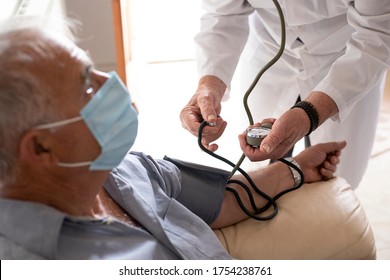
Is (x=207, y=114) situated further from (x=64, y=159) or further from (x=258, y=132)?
(x=64, y=159)

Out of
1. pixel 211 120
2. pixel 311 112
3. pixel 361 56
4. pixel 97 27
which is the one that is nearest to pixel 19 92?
pixel 211 120

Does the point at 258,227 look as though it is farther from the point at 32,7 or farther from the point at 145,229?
the point at 32,7

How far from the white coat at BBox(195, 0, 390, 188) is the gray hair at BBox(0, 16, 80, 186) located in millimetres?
782

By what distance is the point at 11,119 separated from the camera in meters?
0.91

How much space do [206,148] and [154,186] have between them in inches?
8.7

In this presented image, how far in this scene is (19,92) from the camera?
0.90 meters

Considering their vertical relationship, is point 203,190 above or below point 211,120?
below

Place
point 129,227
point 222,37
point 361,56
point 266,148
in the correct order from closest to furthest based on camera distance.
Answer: point 129,227
point 266,148
point 361,56
point 222,37

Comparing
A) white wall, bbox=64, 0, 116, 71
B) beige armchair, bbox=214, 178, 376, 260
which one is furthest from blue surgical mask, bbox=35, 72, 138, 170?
white wall, bbox=64, 0, 116, 71

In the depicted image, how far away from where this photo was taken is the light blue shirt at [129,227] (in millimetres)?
951

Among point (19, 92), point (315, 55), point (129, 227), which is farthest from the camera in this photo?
point (315, 55)

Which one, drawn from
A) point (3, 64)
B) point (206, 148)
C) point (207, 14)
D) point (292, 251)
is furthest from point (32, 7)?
point (292, 251)

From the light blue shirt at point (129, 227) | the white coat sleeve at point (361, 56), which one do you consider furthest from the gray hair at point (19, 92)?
the white coat sleeve at point (361, 56)

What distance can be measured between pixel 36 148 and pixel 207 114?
57cm
